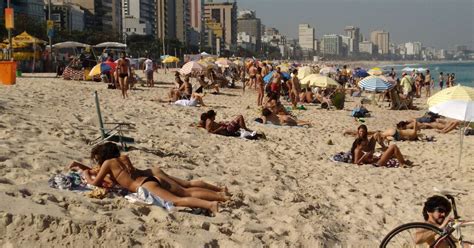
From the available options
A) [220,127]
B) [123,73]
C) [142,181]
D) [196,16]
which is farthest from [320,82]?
[196,16]

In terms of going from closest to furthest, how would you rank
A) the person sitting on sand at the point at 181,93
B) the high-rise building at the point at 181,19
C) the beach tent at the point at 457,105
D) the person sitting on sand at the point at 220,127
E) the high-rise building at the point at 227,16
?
1. the beach tent at the point at 457,105
2. the person sitting on sand at the point at 220,127
3. the person sitting on sand at the point at 181,93
4. the high-rise building at the point at 181,19
5. the high-rise building at the point at 227,16

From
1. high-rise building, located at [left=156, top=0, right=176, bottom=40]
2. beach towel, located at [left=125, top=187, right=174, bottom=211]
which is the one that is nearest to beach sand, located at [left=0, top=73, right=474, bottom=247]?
beach towel, located at [left=125, top=187, right=174, bottom=211]

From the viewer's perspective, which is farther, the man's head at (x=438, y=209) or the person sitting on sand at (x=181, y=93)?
the person sitting on sand at (x=181, y=93)

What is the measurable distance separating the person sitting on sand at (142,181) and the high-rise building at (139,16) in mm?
105452

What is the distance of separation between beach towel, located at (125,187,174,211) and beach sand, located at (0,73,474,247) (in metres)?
0.09

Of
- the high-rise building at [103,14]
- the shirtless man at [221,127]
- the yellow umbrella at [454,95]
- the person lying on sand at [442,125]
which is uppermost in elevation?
the high-rise building at [103,14]

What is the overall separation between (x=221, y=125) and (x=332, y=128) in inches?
138

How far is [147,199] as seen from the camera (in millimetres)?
4449

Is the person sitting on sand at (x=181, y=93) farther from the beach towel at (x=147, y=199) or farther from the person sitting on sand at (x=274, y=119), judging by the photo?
the beach towel at (x=147, y=199)

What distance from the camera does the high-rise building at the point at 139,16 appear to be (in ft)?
357

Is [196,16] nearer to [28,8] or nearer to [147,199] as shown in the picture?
[28,8]

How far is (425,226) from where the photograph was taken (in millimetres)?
3555

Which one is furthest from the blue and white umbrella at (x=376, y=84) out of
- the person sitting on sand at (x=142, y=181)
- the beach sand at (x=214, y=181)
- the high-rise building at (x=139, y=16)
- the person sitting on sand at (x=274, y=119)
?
the high-rise building at (x=139, y=16)

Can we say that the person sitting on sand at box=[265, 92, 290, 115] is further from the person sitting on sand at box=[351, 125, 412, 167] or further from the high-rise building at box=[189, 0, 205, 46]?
the high-rise building at box=[189, 0, 205, 46]
